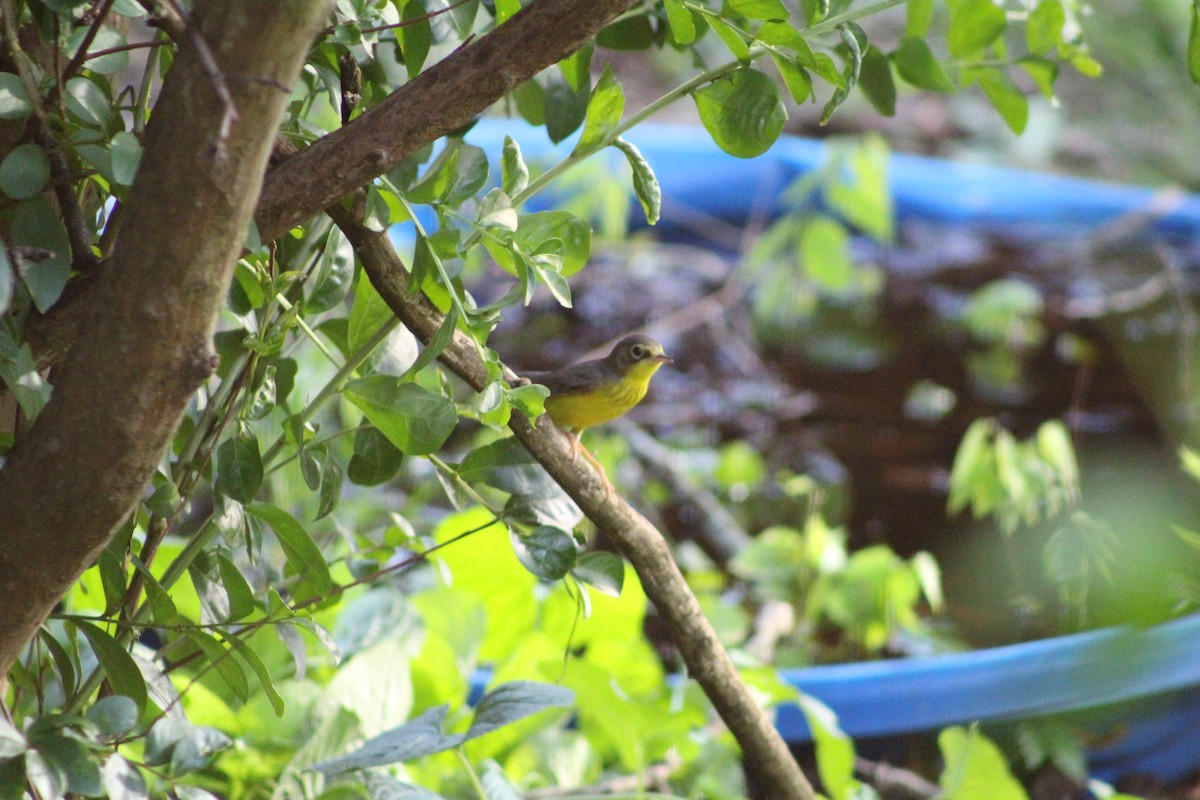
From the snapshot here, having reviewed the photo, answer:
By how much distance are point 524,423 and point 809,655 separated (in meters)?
1.27

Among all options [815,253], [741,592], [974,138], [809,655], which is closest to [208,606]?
[809,655]

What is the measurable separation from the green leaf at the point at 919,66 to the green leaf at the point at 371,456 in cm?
57

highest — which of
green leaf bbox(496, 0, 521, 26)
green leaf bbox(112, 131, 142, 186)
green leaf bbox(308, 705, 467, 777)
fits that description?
green leaf bbox(112, 131, 142, 186)

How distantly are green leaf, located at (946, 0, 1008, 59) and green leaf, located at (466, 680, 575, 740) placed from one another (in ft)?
2.26

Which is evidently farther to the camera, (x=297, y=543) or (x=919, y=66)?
(x=919, y=66)

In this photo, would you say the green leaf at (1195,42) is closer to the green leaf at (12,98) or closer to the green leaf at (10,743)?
the green leaf at (12,98)

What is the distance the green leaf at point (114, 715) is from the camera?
68 centimetres

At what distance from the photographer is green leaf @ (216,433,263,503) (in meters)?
0.75

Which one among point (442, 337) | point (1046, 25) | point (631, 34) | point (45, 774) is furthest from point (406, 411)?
point (1046, 25)

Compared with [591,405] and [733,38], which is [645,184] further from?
[591,405]

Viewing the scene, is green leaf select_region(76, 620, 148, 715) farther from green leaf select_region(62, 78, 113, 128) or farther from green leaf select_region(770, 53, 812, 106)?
green leaf select_region(770, 53, 812, 106)

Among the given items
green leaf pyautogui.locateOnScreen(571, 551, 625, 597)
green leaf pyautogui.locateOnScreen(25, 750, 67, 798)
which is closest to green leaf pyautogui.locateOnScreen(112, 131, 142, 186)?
green leaf pyautogui.locateOnScreen(25, 750, 67, 798)

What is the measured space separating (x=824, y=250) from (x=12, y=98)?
Result: 2625mm

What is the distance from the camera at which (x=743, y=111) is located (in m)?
0.81
